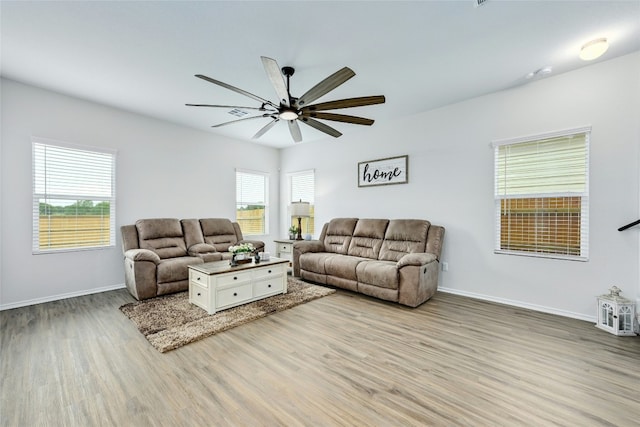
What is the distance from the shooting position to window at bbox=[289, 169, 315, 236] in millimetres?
6099

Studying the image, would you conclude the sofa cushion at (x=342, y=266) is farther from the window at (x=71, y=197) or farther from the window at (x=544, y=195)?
the window at (x=71, y=197)

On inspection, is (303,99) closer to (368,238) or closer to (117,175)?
(368,238)

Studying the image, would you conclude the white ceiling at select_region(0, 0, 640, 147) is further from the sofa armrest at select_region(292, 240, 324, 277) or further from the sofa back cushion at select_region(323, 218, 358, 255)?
the sofa armrest at select_region(292, 240, 324, 277)

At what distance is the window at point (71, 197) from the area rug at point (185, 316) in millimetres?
1458

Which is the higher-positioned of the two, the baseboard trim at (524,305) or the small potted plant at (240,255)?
Answer: the small potted plant at (240,255)

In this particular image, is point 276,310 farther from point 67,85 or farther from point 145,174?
point 67,85

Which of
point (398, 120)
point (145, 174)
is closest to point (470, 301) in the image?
point (398, 120)

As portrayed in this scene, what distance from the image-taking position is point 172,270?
381 cm

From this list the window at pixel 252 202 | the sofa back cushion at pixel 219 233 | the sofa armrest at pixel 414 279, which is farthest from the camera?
the window at pixel 252 202

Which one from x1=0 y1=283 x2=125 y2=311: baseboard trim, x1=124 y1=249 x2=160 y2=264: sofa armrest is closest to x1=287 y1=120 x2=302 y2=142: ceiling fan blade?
x1=124 y1=249 x2=160 y2=264: sofa armrest

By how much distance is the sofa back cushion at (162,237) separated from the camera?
13.9 ft

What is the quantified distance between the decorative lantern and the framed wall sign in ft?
9.04

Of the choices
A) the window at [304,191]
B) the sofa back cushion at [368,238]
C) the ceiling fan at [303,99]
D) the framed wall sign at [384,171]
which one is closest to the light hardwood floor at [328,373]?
the sofa back cushion at [368,238]

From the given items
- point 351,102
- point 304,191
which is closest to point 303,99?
point 351,102
